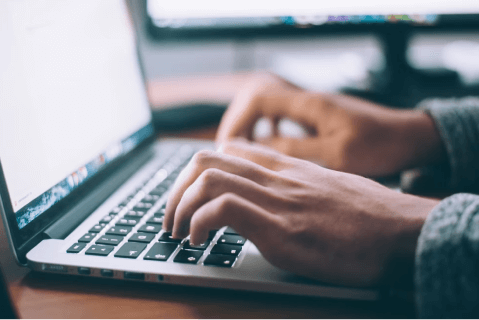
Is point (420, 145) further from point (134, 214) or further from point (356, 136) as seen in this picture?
point (134, 214)

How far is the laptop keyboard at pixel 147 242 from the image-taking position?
0.32 metres

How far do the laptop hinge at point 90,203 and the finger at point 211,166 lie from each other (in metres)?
0.10

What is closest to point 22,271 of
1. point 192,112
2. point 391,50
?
point 192,112

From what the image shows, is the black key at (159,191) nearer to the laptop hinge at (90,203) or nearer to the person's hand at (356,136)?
the laptop hinge at (90,203)

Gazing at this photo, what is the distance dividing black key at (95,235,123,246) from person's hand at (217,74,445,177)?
246mm

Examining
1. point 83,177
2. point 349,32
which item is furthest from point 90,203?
point 349,32

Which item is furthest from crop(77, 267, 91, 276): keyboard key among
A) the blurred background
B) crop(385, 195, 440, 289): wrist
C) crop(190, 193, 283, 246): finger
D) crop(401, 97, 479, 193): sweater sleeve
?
the blurred background

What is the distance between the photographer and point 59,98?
1.32 ft

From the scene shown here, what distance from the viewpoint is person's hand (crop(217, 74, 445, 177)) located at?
1.63 ft

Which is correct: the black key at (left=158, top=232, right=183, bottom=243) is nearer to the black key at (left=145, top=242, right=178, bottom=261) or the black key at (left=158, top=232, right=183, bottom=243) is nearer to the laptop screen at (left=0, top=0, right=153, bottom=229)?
the black key at (left=145, top=242, right=178, bottom=261)

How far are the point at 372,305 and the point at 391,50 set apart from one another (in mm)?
650

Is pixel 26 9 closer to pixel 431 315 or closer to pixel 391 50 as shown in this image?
pixel 431 315

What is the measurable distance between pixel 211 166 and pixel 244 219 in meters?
0.07

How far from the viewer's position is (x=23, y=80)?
36 cm
